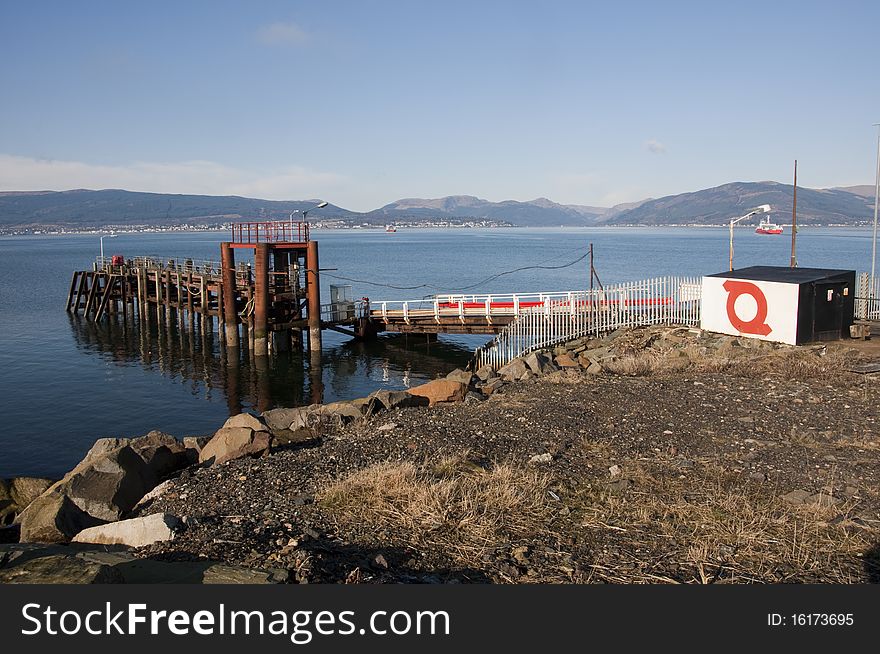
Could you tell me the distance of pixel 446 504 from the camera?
27.3 feet

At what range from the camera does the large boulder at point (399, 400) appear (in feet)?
50.9

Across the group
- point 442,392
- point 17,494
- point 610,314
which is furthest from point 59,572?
point 610,314

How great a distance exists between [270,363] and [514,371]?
14.2m

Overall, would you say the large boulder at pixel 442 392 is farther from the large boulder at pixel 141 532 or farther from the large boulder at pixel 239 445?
the large boulder at pixel 141 532

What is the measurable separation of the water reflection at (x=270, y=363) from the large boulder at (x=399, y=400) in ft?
29.8

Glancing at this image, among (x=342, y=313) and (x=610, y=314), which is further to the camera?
(x=342, y=313)

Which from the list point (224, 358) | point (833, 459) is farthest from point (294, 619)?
point (224, 358)

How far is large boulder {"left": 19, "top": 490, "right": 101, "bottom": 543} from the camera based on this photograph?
31.1ft

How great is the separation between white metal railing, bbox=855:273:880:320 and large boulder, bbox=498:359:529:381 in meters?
12.5

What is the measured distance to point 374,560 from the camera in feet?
22.3

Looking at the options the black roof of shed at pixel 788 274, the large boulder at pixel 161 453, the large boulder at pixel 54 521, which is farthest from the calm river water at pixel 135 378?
the black roof of shed at pixel 788 274

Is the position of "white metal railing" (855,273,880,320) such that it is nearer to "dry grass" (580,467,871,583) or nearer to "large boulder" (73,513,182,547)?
"dry grass" (580,467,871,583)

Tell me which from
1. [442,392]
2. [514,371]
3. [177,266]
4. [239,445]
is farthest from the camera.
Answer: [177,266]

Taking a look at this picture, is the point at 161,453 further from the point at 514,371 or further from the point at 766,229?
the point at 766,229
